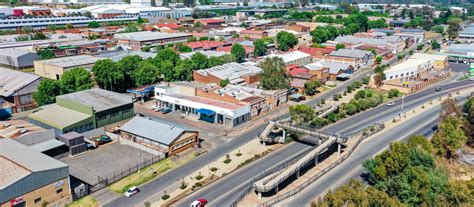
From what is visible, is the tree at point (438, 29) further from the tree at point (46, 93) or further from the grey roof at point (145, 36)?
the tree at point (46, 93)

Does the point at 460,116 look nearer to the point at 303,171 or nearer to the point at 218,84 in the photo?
the point at 303,171

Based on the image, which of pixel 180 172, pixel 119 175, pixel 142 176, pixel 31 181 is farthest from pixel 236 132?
pixel 31 181

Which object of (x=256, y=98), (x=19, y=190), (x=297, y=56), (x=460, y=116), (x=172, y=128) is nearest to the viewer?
(x=19, y=190)

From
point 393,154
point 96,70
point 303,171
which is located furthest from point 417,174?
point 96,70

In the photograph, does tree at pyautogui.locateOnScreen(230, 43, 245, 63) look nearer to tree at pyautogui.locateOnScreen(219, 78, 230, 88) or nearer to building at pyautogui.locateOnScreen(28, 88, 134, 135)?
tree at pyautogui.locateOnScreen(219, 78, 230, 88)

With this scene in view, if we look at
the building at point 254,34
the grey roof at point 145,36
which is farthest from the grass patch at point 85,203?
the building at point 254,34
